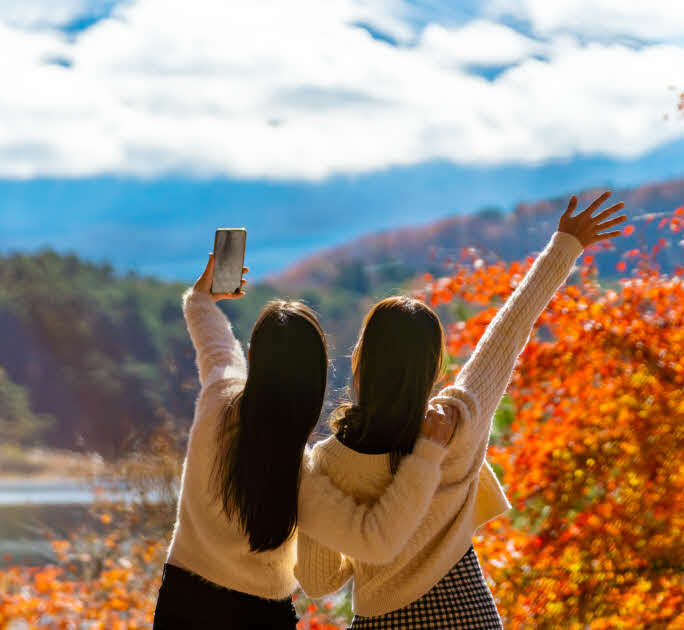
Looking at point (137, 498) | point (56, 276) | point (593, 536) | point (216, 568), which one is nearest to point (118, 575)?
point (137, 498)

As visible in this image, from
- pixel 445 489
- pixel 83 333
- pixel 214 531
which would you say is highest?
pixel 445 489

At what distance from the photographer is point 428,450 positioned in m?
1.52

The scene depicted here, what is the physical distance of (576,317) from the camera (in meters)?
3.88

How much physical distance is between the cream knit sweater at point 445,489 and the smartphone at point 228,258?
417mm

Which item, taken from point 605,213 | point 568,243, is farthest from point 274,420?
point 605,213

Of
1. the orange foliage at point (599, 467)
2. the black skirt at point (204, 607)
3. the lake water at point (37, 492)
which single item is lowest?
the lake water at point (37, 492)

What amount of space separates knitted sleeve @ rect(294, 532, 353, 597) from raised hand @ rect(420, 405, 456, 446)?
0.33 meters

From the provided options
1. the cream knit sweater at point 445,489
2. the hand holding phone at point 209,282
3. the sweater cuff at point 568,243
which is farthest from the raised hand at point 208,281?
the sweater cuff at point 568,243

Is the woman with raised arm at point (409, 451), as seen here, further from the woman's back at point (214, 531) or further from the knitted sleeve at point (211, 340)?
the knitted sleeve at point (211, 340)

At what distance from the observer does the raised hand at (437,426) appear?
155 centimetres

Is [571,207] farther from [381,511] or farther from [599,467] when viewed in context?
[599,467]

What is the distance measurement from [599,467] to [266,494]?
2.77 meters

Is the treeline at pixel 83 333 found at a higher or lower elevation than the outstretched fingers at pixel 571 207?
lower

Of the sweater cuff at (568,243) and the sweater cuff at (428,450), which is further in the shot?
the sweater cuff at (568,243)
